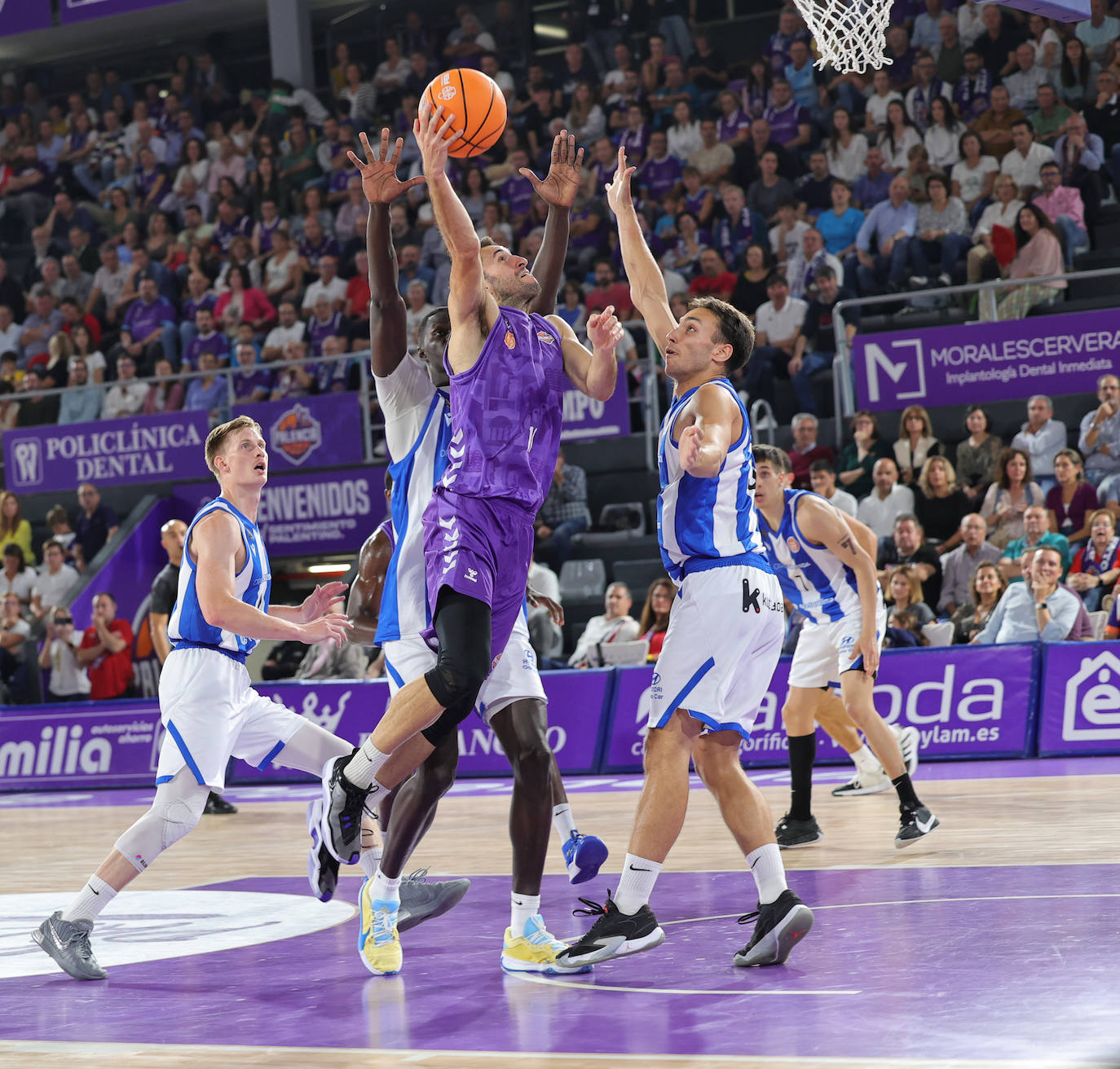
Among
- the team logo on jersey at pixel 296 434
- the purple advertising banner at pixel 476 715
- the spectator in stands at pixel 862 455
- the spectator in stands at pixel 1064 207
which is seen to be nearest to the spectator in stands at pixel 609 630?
the purple advertising banner at pixel 476 715

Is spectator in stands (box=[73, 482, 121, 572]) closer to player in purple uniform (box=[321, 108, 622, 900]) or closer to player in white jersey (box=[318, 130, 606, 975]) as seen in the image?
player in white jersey (box=[318, 130, 606, 975])

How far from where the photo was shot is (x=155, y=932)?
20.5 feet

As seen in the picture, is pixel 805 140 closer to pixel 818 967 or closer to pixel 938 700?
pixel 938 700

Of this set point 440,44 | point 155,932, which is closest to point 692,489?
point 155,932

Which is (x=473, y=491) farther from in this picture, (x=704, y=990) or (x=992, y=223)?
(x=992, y=223)

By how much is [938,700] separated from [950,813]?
3.04 metres

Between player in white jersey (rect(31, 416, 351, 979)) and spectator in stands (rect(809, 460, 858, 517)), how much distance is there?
6751 millimetres

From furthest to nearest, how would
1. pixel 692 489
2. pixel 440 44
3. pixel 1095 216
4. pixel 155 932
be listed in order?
pixel 440 44 < pixel 1095 216 < pixel 155 932 < pixel 692 489

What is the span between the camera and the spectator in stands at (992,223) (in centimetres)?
1426

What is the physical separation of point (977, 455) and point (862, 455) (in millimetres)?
1011

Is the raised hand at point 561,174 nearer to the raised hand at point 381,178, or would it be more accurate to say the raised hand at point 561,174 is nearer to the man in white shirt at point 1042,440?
the raised hand at point 381,178

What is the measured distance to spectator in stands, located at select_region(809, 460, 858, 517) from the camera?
1234 centimetres

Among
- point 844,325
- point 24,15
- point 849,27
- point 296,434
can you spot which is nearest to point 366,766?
point 849,27

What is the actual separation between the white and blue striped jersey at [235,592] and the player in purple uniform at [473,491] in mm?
1147
